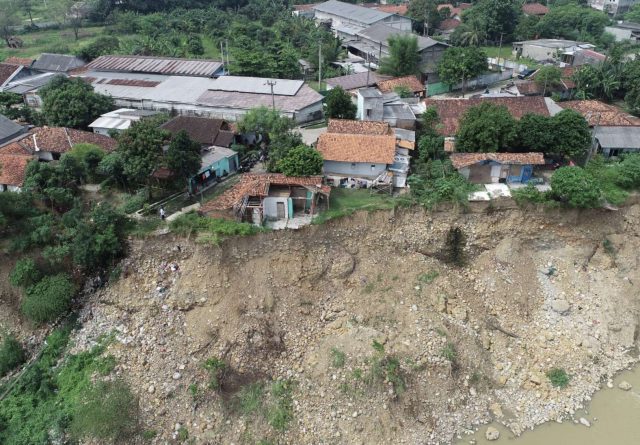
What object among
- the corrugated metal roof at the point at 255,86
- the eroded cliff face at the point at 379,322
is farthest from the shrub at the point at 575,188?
the corrugated metal roof at the point at 255,86

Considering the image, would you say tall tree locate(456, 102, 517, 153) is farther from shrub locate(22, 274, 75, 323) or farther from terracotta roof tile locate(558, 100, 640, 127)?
shrub locate(22, 274, 75, 323)

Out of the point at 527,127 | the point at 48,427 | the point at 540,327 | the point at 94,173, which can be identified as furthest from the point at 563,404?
the point at 94,173

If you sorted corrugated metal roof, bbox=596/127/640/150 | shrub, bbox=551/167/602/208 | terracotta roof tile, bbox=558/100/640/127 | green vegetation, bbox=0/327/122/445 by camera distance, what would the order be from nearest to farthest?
green vegetation, bbox=0/327/122/445 < shrub, bbox=551/167/602/208 < corrugated metal roof, bbox=596/127/640/150 < terracotta roof tile, bbox=558/100/640/127

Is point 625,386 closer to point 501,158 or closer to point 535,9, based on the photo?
point 501,158

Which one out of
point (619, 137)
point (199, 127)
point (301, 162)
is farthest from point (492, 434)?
point (199, 127)

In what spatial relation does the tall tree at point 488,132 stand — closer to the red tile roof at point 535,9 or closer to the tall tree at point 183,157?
the tall tree at point 183,157

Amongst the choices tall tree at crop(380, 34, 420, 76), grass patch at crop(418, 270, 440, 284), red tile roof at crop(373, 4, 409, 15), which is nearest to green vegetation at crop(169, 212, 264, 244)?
grass patch at crop(418, 270, 440, 284)
